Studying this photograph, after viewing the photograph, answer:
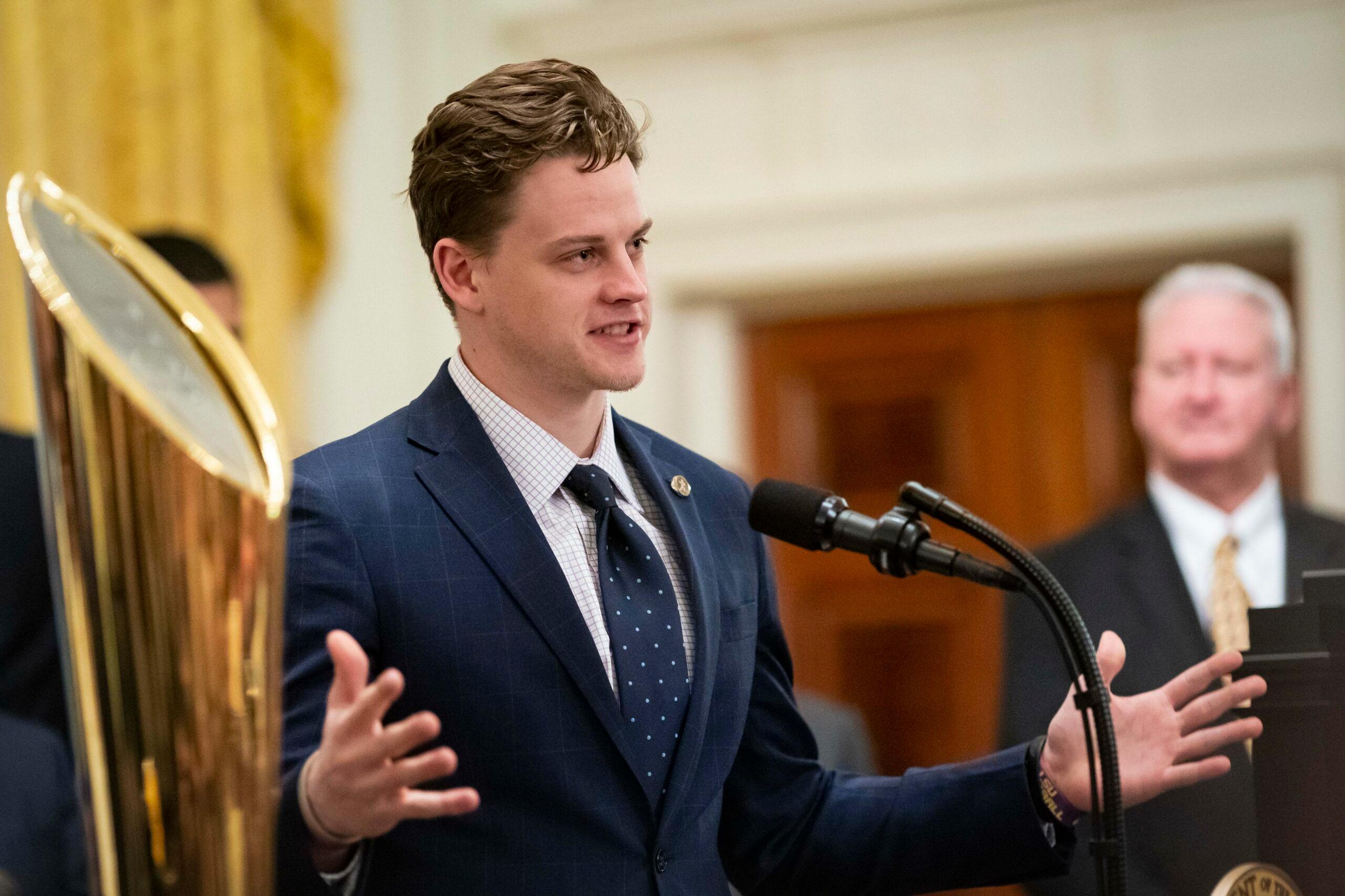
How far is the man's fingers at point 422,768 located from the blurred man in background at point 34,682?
551 mm

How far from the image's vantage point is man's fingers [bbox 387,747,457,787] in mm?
955

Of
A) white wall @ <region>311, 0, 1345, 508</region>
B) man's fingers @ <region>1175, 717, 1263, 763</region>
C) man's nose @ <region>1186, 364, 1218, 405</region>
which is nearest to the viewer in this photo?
man's fingers @ <region>1175, 717, 1263, 763</region>

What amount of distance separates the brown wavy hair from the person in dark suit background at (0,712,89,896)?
0.89 m

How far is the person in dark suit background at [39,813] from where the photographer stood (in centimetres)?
169

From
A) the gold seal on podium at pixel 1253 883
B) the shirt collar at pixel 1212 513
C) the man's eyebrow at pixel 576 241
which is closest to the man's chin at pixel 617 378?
the man's eyebrow at pixel 576 241

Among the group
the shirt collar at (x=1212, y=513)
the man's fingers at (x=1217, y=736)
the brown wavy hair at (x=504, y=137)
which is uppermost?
the brown wavy hair at (x=504, y=137)

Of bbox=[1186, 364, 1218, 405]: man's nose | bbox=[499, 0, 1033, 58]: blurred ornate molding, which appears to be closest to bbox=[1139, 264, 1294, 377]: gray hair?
bbox=[1186, 364, 1218, 405]: man's nose

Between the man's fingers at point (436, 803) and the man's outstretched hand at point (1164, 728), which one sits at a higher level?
the man's fingers at point (436, 803)

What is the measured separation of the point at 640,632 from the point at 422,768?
0.37 meters

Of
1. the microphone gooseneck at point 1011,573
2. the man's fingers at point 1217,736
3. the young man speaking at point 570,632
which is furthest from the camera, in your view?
the man's fingers at point 1217,736

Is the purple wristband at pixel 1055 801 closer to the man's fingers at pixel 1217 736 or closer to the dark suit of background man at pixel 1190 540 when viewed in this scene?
the man's fingers at pixel 1217 736

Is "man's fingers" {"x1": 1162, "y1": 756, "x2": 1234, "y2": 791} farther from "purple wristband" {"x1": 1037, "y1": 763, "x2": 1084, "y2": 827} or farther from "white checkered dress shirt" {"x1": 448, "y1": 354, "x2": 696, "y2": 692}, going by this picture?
"white checkered dress shirt" {"x1": 448, "y1": 354, "x2": 696, "y2": 692}

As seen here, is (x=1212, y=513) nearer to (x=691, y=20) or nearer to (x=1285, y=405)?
(x=1285, y=405)

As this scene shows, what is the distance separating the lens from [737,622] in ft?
4.58
